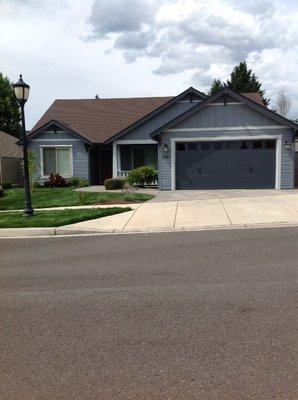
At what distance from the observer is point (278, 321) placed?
5.04m

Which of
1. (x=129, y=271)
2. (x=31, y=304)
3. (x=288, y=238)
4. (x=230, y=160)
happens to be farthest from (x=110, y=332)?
(x=230, y=160)

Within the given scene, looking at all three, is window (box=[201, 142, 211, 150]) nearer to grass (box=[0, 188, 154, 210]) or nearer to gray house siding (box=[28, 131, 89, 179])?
grass (box=[0, 188, 154, 210])

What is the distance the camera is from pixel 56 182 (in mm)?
26969

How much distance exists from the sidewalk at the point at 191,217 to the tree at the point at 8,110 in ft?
138

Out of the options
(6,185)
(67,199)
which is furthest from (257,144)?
(6,185)

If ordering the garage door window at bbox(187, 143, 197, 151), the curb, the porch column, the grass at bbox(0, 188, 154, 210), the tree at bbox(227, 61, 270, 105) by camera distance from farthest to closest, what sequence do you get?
the tree at bbox(227, 61, 270, 105) → the porch column → the garage door window at bbox(187, 143, 197, 151) → the grass at bbox(0, 188, 154, 210) → the curb

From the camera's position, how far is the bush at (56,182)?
26969mm

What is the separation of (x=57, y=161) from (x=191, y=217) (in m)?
16.4

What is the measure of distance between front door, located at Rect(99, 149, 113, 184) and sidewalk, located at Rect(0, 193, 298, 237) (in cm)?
1383

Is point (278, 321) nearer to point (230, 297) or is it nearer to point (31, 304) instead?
point (230, 297)

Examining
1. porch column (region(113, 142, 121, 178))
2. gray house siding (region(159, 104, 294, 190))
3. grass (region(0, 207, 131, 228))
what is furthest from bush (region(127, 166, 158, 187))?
grass (region(0, 207, 131, 228))

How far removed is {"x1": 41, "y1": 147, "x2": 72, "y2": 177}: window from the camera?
28.3 meters

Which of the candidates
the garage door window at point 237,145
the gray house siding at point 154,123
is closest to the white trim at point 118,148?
the gray house siding at point 154,123

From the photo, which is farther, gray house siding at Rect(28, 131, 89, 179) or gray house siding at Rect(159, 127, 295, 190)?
gray house siding at Rect(28, 131, 89, 179)
